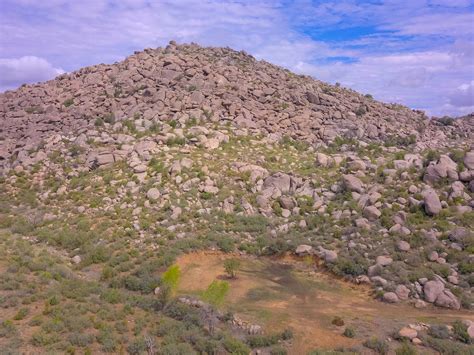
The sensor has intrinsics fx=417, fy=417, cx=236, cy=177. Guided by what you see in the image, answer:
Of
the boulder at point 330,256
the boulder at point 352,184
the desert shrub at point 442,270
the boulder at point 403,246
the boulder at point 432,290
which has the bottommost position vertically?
the boulder at point 432,290

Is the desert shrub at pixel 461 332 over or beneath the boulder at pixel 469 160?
beneath

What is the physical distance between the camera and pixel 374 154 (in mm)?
28578

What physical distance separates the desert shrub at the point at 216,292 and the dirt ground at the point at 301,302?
0.98 ft

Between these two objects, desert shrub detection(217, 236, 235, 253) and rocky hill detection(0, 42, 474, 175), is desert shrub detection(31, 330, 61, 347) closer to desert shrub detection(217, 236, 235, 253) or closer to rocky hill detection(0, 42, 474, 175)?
desert shrub detection(217, 236, 235, 253)

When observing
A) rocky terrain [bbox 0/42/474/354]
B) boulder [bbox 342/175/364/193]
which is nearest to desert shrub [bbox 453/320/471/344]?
rocky terrain [bbox 0/42/474/354]

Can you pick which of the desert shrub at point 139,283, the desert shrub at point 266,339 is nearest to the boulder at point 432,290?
the desert shrub at point 266,339

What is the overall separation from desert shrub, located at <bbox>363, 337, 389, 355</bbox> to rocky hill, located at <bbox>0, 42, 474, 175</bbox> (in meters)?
20.1

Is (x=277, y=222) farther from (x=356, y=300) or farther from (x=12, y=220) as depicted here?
(x=12, y=220)

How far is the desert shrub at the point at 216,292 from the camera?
592 inches

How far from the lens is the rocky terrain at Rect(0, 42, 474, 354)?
12930 mm

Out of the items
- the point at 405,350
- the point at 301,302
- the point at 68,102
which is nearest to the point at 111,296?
the point at 301,302

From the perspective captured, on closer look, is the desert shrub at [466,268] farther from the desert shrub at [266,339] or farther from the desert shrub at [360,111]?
the desert shrub at [360,111]

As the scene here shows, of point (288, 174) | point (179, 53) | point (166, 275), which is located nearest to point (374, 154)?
point (288, 174)

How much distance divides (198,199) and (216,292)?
7.40 metres
